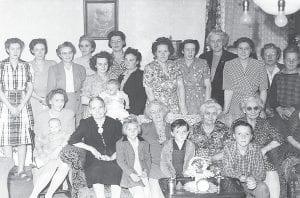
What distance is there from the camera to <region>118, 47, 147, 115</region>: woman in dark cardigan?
5.50 metres

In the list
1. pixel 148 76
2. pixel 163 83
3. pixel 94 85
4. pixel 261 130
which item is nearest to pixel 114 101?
pixel 94 85

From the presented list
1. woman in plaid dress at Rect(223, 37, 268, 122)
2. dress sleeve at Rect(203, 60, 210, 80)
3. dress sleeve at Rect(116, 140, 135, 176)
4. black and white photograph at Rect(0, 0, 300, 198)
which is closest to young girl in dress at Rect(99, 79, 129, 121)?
black and white photograph at Rect(0, 0, 300, 198)

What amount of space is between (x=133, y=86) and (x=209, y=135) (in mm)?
1242

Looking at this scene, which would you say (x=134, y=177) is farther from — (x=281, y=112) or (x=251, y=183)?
(x=281, y=112)

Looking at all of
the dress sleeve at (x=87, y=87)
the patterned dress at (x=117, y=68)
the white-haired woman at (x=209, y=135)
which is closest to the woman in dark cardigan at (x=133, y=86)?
the patterned dress at (x=117, y=68)

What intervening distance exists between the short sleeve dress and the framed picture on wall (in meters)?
2.29

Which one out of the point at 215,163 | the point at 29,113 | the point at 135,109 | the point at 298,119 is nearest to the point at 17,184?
the point at 29,113

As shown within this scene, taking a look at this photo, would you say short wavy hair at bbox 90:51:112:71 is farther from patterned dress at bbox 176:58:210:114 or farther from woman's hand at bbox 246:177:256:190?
woman's hand at bbox 246:177:256:190

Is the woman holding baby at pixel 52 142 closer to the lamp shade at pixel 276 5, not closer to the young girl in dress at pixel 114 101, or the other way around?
the young girl in dress at pixel 114 101

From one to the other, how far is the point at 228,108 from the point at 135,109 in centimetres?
103

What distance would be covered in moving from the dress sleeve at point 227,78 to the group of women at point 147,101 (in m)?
0.01

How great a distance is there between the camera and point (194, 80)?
17.9 feet

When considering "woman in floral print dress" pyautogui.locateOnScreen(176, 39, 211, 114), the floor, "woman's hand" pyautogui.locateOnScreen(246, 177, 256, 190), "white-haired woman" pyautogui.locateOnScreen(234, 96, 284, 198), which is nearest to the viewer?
"woman's hand" pyautogui.locateOnScreen(246, 177, 256, 190)

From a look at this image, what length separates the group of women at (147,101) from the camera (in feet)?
Result: 15.1
